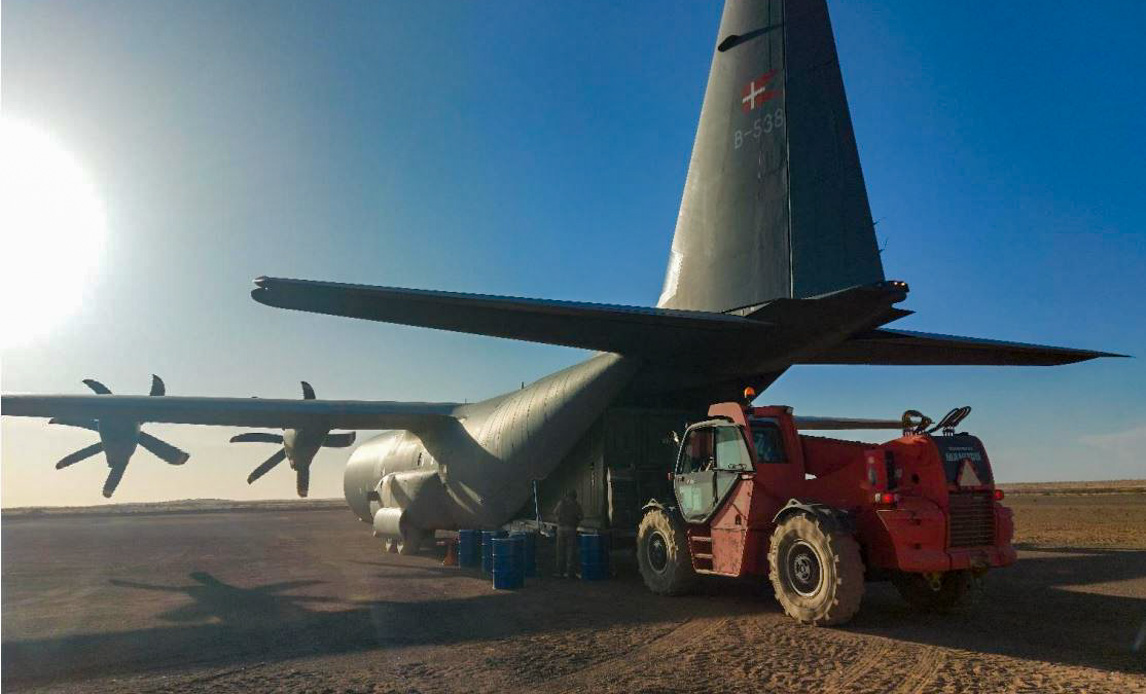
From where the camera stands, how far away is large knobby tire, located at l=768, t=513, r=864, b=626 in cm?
804

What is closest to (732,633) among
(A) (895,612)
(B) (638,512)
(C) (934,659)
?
(C) (934,659)

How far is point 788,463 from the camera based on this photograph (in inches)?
388

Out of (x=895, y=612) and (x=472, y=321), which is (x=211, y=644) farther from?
(x=895, y=612)

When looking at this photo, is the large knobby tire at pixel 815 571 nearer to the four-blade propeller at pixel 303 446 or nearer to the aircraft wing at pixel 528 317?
the aircraft wing at pixel 528 317

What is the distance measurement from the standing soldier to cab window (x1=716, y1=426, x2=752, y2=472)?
3.86 metres

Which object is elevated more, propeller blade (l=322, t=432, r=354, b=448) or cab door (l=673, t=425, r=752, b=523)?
propeller blade (l=322, t=432, r=354, b=448)

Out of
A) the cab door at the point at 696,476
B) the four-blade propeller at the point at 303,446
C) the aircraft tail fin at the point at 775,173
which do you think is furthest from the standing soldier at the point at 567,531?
the four-blade propeller at the point at 303,446

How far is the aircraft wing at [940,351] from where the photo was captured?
1166cm

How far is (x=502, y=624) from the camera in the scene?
29.5ft

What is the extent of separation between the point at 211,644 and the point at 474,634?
9.57 ft

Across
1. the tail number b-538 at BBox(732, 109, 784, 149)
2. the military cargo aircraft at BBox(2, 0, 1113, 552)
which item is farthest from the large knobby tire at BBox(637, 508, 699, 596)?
the tail number b-538 at BBox(732, 109, 784, 149)

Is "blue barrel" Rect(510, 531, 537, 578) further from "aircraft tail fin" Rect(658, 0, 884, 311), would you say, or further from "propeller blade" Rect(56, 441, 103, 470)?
"propeller blade" Rect(56, 441, 103, 470)

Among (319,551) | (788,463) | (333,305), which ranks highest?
(333,305)

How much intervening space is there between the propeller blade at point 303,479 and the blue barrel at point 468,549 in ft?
22.8
